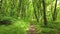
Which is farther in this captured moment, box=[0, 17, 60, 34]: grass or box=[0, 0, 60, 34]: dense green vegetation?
box=[0, 0, 60, 34]: dense green vegetation

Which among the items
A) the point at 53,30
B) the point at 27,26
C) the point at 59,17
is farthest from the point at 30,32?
the point at 59,17

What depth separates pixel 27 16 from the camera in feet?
19.1

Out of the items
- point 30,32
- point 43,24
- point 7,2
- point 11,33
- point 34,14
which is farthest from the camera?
point 34,14

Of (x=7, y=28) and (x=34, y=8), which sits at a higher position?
(x=34, y=8)

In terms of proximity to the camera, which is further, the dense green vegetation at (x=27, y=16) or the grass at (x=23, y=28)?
the dense green vegetation at (x=27, y=16)

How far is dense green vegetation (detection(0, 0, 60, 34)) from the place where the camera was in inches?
170

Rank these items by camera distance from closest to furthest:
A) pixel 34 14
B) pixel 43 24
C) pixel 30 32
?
pixel 30 32
pixel 43 24
pixel 34 14

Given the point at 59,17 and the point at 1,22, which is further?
the point at 59,17

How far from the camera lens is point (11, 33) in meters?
4.11

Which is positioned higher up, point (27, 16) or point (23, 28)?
point (27, 16)

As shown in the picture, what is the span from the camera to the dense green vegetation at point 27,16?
4316mm

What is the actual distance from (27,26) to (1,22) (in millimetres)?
900

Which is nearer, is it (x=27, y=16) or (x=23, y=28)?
(x=23, y=28)

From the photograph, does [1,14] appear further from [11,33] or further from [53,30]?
[53,30]
